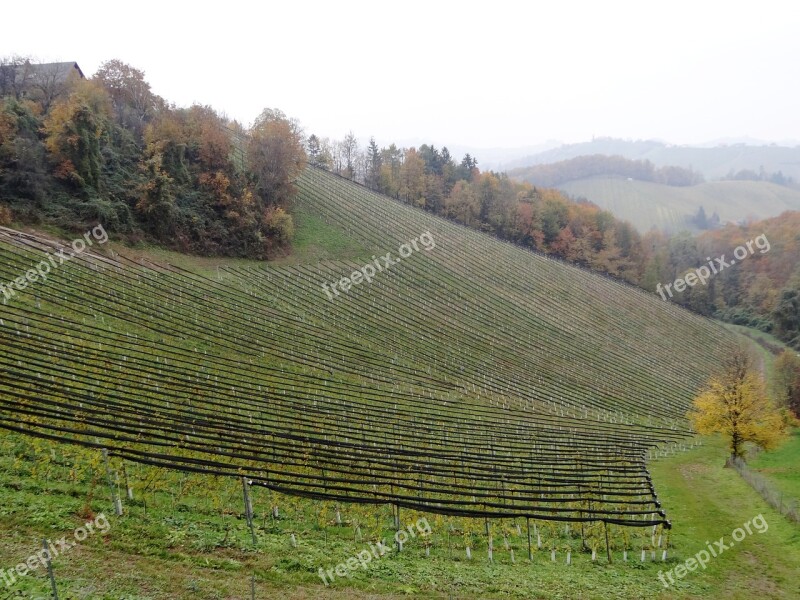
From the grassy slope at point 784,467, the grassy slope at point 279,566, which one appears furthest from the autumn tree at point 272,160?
the grassy slope at point 784,467

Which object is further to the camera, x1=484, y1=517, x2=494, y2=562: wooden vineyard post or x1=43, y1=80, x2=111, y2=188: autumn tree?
x1=43, y1=80, x2=111, y2=188: autumn tree

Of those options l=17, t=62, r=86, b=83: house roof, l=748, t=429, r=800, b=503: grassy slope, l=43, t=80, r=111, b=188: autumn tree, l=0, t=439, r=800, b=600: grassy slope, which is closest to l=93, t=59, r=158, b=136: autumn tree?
l=17, t=62, r=86, b=83: house roof

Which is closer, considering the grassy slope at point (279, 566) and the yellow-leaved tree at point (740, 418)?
the grassy slope at point (279, 566)

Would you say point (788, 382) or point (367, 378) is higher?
point (367, 378)

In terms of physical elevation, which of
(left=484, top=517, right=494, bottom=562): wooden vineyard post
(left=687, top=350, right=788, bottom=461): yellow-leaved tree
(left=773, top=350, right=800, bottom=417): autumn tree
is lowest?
(left=773, top=350, right=800, bottom=417): autumn tree

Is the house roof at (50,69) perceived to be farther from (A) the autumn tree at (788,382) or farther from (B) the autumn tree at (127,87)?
(A) the autumn tree at (788,382)

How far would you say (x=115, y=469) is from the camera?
17.5 meters

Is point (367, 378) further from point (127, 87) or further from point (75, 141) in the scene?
point (127, 87)

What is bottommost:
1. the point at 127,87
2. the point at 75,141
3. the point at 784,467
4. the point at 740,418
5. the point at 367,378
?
the point at 784,467

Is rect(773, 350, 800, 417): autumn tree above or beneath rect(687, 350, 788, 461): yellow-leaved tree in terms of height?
beneath

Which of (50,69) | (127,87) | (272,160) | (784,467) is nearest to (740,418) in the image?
(784,467)

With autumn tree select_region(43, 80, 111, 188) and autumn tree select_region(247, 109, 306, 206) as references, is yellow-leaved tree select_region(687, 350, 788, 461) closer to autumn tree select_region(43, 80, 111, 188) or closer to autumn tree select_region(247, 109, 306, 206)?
autumn tree select_region(247, 109, 306, 206)

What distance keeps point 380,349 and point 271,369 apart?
12764 mm

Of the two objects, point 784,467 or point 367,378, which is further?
point 367,378
